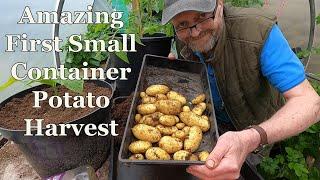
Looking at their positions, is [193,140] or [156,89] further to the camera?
[156,89]

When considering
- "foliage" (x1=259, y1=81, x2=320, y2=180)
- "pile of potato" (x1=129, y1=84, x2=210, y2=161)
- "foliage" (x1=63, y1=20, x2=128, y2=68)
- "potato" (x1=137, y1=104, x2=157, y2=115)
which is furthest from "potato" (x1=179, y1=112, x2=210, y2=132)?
"foliage" (x1=63, y1=20, x2=128, y2=68)

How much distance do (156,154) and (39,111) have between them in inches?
20.2

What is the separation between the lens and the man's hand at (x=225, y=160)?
3.12 feet

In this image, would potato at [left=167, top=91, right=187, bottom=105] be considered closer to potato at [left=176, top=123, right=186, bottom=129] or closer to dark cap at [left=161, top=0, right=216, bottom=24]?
potato at [left=176, top=123, right=186, bottom=129]

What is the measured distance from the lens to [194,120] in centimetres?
120

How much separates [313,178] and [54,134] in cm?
114

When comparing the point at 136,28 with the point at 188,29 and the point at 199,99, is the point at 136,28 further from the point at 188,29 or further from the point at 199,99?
the point at 199,99

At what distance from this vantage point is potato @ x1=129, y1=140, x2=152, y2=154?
42.8 inches

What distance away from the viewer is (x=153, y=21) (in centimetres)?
209

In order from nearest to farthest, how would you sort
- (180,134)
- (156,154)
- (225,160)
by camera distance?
(225,160), (156,154), (180,134)

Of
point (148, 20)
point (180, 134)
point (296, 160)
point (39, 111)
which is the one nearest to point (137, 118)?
point (180, 134)

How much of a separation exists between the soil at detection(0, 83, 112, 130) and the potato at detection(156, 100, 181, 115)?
0.23 m

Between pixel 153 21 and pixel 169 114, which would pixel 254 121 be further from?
pixel 153 21

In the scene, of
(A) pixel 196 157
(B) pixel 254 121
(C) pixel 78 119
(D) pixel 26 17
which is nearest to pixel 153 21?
(D) pixel 26 17
